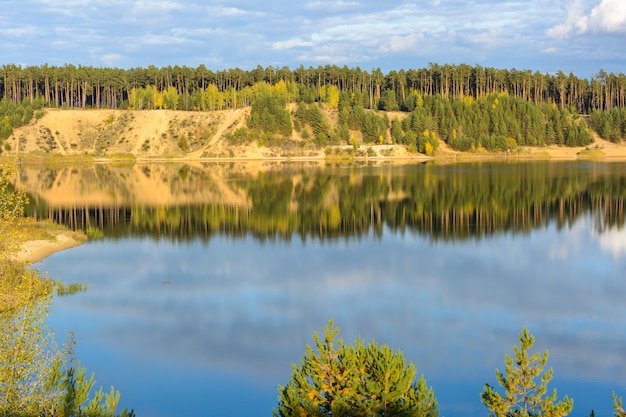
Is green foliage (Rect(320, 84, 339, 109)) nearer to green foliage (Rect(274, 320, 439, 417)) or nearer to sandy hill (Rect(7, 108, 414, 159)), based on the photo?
sandy hill (Rect(7, 108, 414, 159))

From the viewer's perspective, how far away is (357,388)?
17438 mm

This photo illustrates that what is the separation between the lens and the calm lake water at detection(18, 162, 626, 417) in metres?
25.9

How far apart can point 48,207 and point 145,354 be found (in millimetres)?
52073

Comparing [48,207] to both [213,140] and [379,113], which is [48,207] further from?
[379,113]

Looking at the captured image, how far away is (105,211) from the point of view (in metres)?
73.8

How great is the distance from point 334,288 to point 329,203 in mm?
39423

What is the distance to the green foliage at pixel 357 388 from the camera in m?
17.3

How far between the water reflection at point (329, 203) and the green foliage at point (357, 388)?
38.4m

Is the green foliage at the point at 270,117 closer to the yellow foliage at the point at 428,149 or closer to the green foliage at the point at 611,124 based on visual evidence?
the yellow foliage at the point at 428,149

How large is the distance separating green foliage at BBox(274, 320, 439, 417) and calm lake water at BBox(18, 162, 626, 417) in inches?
222

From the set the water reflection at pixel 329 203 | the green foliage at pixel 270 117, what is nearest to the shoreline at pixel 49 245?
the water reflection at pixel 329 203

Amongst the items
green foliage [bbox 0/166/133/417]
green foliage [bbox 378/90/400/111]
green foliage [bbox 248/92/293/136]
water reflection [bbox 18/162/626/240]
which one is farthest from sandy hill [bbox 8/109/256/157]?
green foliage [bbox 0/166/133/417]

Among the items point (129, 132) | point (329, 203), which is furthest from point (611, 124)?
point (329, 203)

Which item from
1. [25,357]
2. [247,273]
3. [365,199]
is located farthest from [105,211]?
[25,357]
